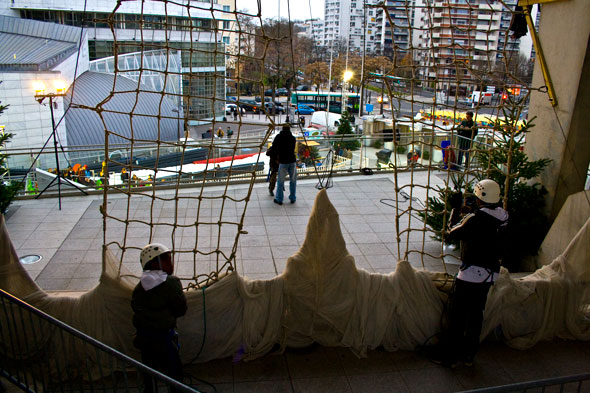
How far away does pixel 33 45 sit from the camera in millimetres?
18594

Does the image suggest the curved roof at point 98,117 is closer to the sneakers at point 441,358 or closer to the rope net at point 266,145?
the rope net at point 266,145

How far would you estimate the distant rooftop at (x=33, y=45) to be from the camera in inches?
655

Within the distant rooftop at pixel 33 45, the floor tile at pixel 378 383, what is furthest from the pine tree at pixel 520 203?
the distant rooftop at pixel 33 45

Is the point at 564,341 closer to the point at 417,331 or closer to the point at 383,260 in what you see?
the point at 417,331

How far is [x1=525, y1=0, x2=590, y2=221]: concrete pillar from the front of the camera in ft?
15.9

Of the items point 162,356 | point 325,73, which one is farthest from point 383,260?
point 325,73

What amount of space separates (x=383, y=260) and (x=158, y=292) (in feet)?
10.1

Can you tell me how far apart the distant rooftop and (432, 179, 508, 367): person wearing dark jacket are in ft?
56.4

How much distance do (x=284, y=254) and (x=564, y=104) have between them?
3.43 meters

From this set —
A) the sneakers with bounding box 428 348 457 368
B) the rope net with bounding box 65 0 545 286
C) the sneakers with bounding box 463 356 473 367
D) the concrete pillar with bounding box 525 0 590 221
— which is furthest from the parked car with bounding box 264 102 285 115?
the concrete pillar with bounding box 525 0 590 221

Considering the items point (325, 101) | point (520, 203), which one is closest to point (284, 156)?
point (520, 203)

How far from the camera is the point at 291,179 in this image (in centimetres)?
719

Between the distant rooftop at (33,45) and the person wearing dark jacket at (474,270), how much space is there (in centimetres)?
1718

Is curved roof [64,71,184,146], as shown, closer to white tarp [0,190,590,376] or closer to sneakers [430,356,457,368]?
Answer: white tarp [0,190,590,376]
